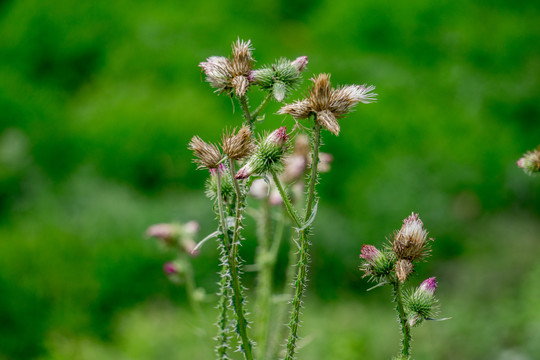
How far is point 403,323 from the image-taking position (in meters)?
1.02

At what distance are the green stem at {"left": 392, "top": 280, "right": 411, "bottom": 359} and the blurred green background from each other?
8.85 feet

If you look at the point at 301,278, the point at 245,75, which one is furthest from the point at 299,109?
the point at 301,278

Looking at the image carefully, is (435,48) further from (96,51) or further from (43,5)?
(43,5)

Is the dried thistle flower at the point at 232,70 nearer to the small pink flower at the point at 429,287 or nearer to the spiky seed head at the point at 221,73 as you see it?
the spiky seed head at the point at 221,73

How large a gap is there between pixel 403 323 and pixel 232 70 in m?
0.58

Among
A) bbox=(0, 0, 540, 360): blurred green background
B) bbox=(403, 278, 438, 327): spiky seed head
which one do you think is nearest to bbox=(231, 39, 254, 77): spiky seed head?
bbox=(403, 278, 438, 327): spiky seed head

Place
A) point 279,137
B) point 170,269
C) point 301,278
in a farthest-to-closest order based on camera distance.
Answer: point 170,269, point 279,137, point 301,278

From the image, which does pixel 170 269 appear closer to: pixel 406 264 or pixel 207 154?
pixel 207 154

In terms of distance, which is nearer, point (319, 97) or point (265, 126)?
point (319, 97)

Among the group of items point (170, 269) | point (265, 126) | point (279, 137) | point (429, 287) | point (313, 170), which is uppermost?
point (265, 126)

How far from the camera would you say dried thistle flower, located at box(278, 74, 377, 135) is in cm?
104

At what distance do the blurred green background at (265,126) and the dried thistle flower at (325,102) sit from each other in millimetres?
2771

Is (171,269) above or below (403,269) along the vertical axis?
above

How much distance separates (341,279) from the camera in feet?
18.1
